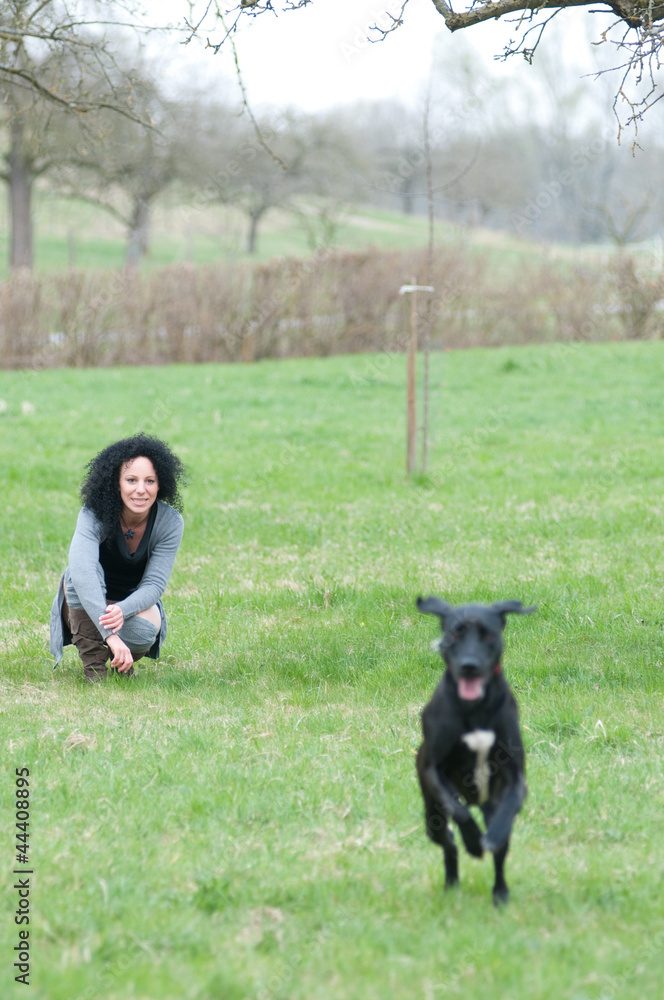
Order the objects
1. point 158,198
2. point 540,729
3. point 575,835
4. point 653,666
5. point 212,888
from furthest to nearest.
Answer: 1. point 158,198
2. point 653,666
3. point 540,729
4. point 575,835
5. point 212,888

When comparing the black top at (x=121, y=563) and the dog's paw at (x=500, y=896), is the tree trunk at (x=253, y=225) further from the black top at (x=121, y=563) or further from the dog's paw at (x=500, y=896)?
the dog's paw at (x=500, y=896)

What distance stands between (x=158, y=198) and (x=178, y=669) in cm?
3174

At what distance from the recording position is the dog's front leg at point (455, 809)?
9.84 feet

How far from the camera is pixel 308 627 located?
21.9 ft

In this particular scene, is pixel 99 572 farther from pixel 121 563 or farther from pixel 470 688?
pixel 470 688

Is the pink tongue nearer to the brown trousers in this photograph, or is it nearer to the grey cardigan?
the grey cardigan

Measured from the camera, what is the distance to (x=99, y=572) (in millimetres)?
5570

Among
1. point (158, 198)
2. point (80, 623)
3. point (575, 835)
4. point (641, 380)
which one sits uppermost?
point (158, 198)

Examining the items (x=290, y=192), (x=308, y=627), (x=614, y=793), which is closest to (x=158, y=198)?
(x=290, y=192)

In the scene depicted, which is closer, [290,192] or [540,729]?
[540,729]

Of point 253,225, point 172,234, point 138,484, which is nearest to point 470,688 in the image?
point 138,484

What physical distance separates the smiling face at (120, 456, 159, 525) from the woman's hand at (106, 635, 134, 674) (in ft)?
2.38

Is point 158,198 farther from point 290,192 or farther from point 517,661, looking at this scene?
point 517,661

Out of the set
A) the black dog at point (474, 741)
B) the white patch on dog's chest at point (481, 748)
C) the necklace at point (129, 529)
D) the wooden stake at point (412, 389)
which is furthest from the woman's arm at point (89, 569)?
the wooden stake at point (412, 389)
